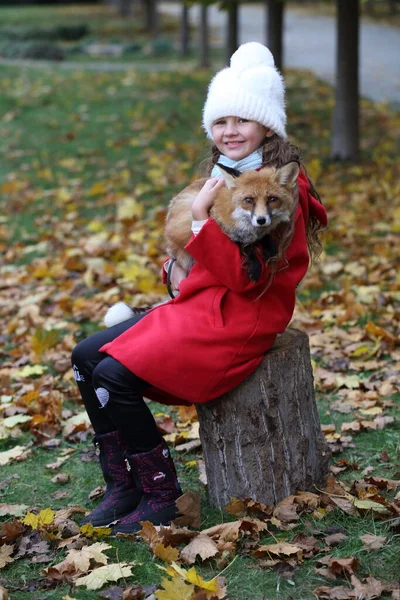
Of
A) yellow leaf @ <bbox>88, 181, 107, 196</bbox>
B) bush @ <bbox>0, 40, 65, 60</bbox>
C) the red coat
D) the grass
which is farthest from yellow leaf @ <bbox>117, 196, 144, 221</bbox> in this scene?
bush @ <bbox>0, 40, 65, 60</bbox>

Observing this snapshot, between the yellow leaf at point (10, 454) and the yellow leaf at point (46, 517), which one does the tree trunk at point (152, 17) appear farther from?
the yellow leaf at point (46, 517)

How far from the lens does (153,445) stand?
3.31 metres

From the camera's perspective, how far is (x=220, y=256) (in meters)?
3.02

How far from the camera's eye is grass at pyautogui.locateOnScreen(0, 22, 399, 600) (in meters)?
3.04

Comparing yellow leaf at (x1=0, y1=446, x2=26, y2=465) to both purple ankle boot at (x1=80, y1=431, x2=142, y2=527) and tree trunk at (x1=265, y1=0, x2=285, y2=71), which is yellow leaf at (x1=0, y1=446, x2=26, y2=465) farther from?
tree trunk at (x1=265, y1=0, x2=285, y2=71)

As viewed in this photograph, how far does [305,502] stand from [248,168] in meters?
1.40

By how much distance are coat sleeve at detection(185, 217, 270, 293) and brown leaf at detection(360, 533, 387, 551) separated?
1054 millimetres

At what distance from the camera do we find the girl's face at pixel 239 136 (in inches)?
124

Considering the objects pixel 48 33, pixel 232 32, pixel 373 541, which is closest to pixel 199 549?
pixel 373 541

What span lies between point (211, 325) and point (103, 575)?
1.02m

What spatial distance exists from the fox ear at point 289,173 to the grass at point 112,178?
2.38ft

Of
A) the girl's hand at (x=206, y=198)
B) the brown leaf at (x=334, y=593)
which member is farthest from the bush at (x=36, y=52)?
the brown leaf at (x=334, y=593)

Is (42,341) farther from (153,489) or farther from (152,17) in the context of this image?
(152,17)

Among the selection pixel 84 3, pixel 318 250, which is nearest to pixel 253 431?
pixel 318 250
